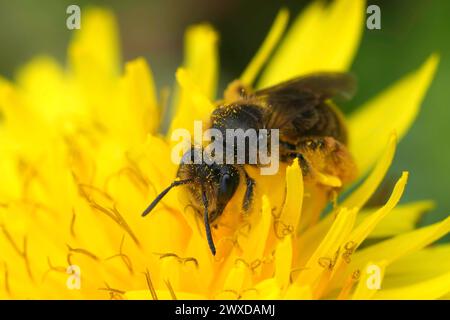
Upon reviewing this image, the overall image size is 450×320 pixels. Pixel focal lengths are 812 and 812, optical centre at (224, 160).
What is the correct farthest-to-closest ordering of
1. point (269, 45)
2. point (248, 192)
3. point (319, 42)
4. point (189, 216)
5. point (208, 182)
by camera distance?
point (319, 42)
point (269, 45)
point (189, 216)
point (248, 192)
point (208, 182)

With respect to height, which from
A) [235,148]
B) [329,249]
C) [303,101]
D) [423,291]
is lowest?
[423,291]

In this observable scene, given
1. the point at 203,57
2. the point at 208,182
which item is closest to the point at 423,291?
the point at 208,182

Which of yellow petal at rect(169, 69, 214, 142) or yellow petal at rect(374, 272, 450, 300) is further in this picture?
yellow petal at rect(169, 69, 214, 142)

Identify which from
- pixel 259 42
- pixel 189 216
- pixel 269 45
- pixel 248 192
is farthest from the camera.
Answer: pixel 259 42

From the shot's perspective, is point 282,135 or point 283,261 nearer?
point 283,261

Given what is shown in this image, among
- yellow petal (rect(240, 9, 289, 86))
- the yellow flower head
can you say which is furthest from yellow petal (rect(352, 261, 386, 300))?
yellow petal (rect(240, 9, 289, 86))

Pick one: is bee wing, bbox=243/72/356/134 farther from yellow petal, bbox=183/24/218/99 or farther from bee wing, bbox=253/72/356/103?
yellow petal, bbox=183/24/218/99

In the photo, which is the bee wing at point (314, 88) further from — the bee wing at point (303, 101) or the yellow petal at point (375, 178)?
the yellow petal at point (375, 178)

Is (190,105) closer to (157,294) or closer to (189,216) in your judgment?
(189,216)
